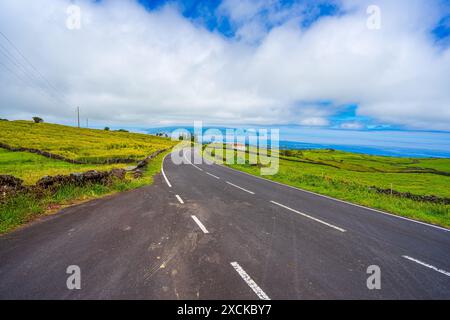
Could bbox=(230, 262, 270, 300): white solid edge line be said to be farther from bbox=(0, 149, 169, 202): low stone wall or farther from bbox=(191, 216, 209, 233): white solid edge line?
bbox=(0, 149, 169, 202): low stone wall

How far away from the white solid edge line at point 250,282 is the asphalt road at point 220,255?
0.06ft

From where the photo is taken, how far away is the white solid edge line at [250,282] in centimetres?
364

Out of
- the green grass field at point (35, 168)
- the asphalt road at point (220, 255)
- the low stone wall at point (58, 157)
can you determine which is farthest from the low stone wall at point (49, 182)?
the low stone wall at point (58, 157)

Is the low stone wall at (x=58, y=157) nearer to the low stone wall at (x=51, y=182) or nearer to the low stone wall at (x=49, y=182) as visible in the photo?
the low stone wall at (x=51, y=182)

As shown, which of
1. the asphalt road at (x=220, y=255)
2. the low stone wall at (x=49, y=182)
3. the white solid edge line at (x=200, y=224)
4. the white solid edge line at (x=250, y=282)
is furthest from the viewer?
the low stone wall at (x=49, y=182)

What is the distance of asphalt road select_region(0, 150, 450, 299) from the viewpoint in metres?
3.79

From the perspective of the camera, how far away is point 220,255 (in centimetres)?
498

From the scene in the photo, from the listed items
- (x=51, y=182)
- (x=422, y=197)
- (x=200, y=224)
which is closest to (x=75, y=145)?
(x=51, y=182)

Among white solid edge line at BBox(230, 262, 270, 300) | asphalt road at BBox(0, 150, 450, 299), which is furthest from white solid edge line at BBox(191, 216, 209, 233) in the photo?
white solid edge line at BBox(230, 262, 270, 300)

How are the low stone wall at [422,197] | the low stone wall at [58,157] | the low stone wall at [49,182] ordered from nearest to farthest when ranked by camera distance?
the low stone wall at [49,182], the low stone wall at [422,197], the low stone wall at [58,157]
